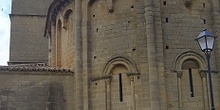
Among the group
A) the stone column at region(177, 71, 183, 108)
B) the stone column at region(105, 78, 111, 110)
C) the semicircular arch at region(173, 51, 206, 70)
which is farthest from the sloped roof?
the stone column at region(177, 71, 183, 108)

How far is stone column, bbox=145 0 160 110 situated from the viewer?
15953mm

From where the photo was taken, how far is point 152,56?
53.5 feet

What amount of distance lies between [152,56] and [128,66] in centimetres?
123

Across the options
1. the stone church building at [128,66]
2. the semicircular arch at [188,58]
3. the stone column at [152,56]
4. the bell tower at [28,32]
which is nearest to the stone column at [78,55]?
the stone church building at [128,66]

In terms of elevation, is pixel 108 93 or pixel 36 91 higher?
pixel 36 91

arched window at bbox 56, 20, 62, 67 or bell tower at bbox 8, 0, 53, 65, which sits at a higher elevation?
bell tower at bbox 8, 0, 53, 65

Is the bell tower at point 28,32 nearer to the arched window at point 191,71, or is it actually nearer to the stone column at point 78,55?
the stone column at point 78,55

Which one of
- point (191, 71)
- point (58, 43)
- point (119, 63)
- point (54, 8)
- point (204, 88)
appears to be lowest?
point (204, 88)

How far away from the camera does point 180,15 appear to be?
17.5 m

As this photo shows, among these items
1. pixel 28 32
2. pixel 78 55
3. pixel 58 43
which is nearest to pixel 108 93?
pixel 78 55

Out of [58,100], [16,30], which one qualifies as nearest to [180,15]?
[58,100]

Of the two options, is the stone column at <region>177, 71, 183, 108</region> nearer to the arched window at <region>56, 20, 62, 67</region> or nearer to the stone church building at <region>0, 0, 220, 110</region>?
the stone church building at <region>0, 0, 220, 110</region>

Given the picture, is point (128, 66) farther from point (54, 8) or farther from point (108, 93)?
point (54, 8)

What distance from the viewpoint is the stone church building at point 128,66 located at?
16500 millimetres
